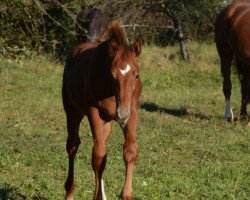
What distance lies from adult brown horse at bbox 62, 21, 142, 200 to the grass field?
33.7 inches

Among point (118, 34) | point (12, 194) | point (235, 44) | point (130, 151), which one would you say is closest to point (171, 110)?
point (235, 44)

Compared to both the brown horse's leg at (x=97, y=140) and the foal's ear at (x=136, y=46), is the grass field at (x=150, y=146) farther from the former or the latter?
the foal's ear at (x=136, y=46)

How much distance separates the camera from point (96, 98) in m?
4.46

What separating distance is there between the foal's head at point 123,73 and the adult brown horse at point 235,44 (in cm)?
590

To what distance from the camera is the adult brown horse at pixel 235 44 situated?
9.74 meters

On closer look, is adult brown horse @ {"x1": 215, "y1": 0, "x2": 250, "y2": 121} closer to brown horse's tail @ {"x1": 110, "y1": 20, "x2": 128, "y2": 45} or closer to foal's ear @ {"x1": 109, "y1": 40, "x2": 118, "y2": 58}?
brown horse's tail @ {"x1": 110, "y1": 20, "x2": 128, "y2": 45}

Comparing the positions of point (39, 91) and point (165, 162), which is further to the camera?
point (39, 91)

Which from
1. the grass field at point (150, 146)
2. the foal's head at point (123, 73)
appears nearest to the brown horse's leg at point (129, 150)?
the foal's head at point (123, 73)

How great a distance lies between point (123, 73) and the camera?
3.99 metres

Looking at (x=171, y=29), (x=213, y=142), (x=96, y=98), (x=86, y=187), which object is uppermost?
(x=96, y=98)

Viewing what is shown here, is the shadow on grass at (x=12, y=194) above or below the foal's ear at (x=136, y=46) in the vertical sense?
below

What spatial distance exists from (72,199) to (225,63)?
585 centimetres

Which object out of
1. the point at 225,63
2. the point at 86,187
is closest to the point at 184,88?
the point at 225,63

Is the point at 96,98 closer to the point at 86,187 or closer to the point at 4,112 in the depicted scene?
the point at 86,187
